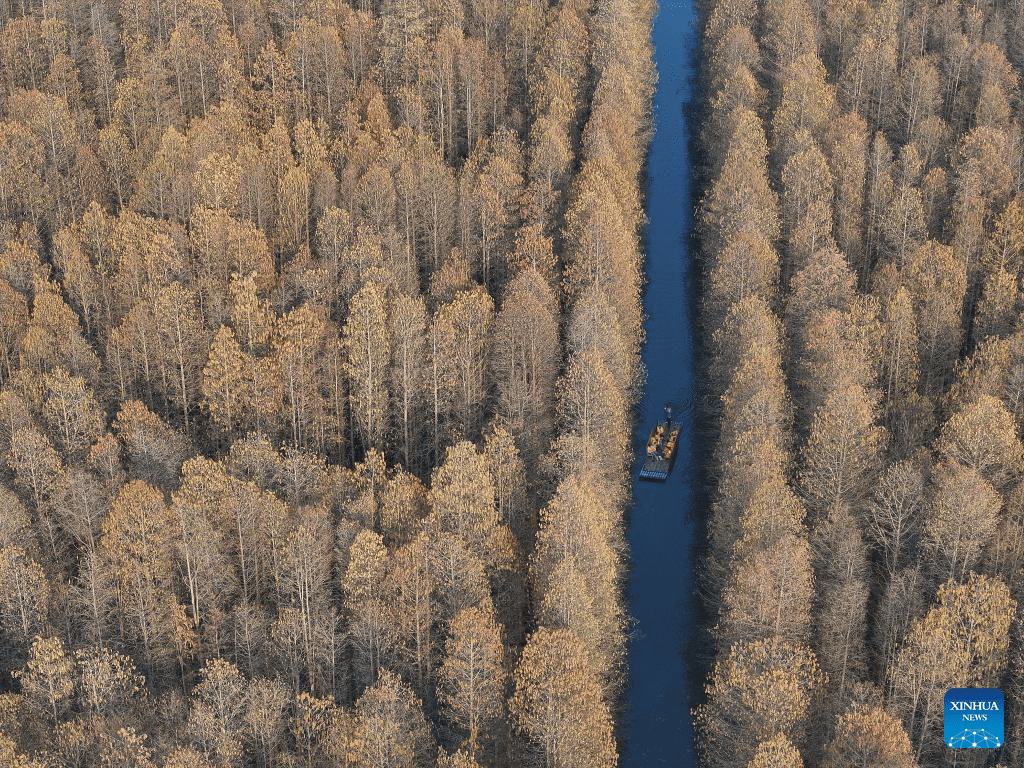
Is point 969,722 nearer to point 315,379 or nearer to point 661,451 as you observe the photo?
point 661,451

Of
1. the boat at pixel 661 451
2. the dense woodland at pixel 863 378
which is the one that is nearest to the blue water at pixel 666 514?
the boat at pixel 661 451

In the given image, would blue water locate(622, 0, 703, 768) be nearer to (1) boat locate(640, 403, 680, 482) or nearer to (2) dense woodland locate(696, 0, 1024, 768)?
(1) boat locate(640, 403, 680, 482)

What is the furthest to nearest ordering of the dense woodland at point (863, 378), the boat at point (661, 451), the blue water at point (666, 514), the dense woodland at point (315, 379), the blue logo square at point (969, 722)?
1. the boat at point (661, 451)
2. the blue water at point (666, 514)
3. the dense woodland at point (863, 378)
4. the blue logo square at point (969, 722)
5. the dense woodland at point (315, 379)

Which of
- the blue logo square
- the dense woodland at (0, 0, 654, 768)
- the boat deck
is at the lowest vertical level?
the blue logo square

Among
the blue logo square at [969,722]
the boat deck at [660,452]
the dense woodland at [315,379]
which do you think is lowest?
the blue logo square at [969,722]

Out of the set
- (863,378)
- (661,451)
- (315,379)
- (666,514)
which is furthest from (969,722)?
(315,379)

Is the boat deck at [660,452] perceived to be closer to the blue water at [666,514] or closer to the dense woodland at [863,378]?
the blue water at [666,514]

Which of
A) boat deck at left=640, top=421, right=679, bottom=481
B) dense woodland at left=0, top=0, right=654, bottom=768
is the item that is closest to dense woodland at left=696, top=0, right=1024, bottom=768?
boat deck at left=640, top=421, right=679, bottom=481

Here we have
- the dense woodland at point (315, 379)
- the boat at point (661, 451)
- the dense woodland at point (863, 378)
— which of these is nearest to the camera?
the dense woodland at point (315, 379)
